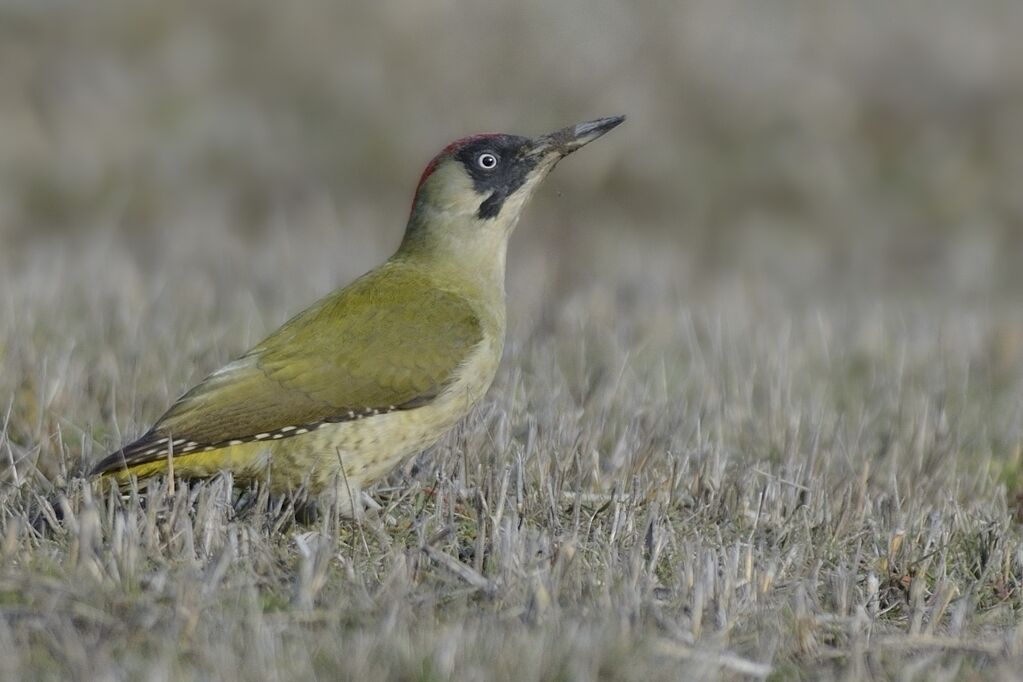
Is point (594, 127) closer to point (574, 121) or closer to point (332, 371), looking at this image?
point (332, 371)

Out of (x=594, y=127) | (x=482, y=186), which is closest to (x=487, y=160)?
(x=482, y=186)

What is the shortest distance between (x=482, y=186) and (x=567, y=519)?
4.37 ft

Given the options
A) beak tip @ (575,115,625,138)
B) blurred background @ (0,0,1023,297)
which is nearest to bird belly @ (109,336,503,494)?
beak tip @ (575,115,625,138)

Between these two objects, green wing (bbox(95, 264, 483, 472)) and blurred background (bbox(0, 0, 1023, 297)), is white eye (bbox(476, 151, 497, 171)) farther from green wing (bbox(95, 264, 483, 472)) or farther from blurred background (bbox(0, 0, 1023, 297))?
blurred background (bbox(0, 0, 1023, 297))

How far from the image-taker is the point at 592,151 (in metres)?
11.3

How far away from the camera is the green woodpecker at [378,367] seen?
453 cm

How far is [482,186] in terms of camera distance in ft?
17.4

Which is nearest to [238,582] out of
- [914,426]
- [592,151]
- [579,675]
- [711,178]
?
[579,675]

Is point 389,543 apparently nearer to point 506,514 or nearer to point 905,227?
point 506,514

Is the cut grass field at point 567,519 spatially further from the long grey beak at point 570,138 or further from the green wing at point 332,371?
the long grey beak at point 570,138

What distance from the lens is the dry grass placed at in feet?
11.6

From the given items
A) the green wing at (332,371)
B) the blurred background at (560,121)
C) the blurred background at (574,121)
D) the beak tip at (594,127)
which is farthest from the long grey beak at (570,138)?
the blurred background at (560,121)

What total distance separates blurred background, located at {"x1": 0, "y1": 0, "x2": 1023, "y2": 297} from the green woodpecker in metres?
5.42

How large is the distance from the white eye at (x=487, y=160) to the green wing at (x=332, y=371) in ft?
1.57
